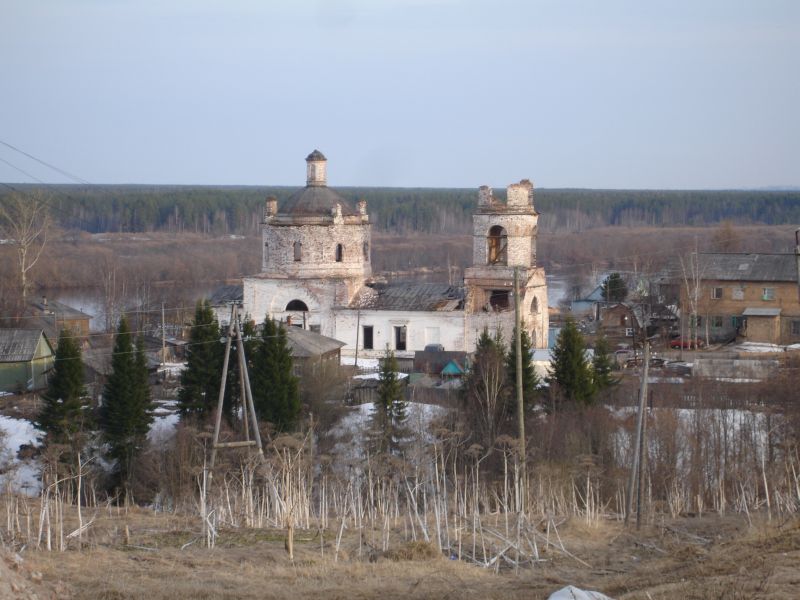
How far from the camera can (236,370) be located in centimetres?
2028

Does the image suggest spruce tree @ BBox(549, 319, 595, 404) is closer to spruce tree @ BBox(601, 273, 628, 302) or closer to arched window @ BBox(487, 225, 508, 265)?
arched window @ BBox(487, 225, 508, 265)

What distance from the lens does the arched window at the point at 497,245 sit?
90.5 feet

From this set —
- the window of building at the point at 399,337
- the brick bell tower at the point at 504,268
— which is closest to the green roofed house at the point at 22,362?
the window of building at the point at 399,337

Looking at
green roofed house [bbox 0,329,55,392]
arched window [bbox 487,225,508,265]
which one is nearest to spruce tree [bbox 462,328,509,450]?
arched window [bbox 487,225,508,265]

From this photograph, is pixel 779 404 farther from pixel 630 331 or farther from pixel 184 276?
pixel 184 276

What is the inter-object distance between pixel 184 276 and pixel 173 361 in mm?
28751

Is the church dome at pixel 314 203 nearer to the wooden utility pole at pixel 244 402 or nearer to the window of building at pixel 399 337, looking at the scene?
the window of building at pixel 399 337

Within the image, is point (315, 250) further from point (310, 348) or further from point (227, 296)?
point (310, 348)

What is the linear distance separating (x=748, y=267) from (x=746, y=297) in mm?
870

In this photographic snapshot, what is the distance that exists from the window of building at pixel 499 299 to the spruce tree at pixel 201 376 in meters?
8.35

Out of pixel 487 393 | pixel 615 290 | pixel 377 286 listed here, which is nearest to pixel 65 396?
pixel 487 393

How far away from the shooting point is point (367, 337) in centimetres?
2744

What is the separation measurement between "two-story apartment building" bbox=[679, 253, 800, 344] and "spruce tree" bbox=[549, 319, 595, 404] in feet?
40.4

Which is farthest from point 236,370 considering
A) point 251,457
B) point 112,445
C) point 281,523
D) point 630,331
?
point 630,331
